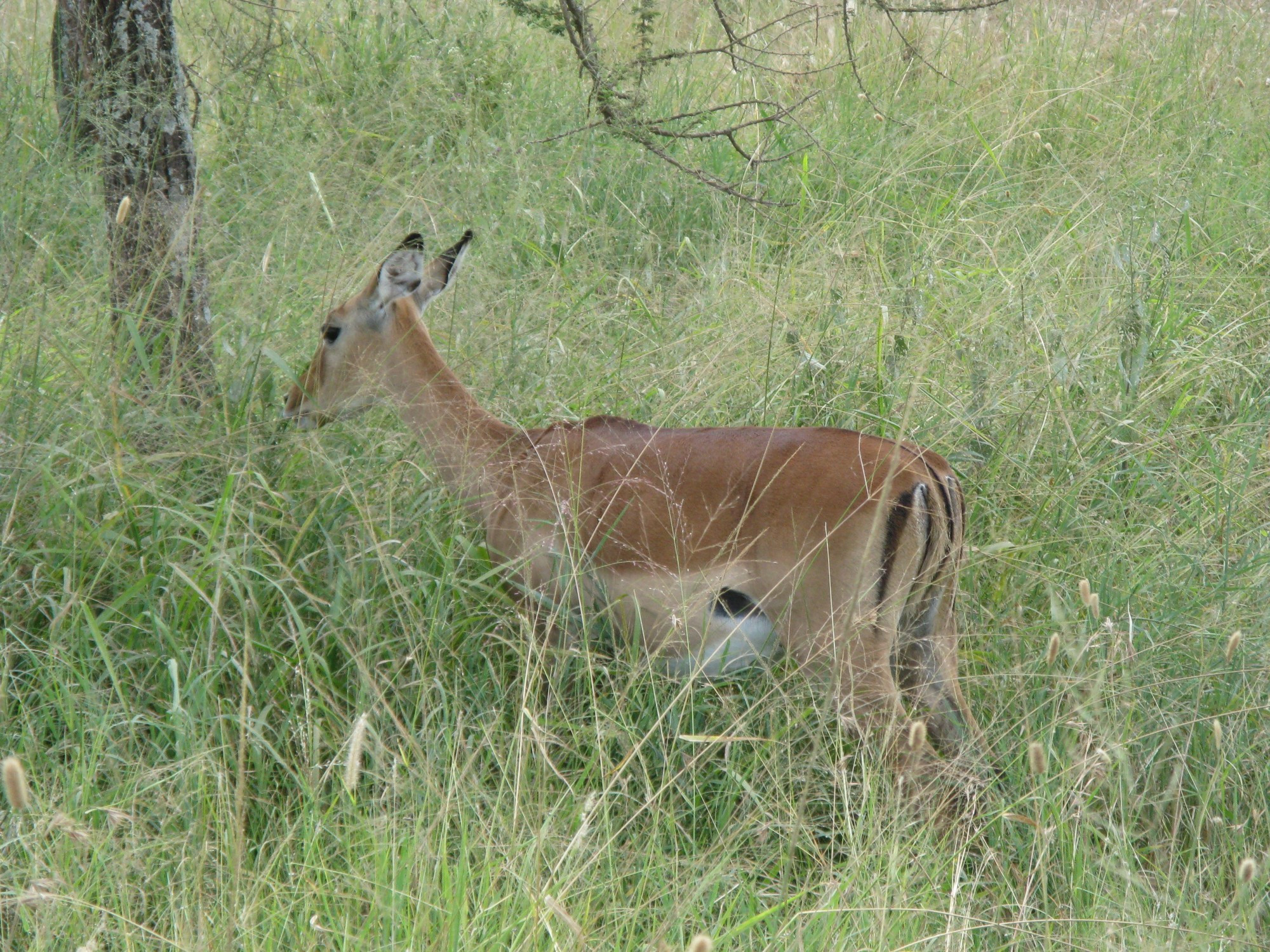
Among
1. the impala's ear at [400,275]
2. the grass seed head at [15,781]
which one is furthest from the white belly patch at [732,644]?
the grass seed head at [15,781]

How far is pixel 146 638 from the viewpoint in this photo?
268cm

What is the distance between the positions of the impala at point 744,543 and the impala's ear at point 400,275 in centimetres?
45

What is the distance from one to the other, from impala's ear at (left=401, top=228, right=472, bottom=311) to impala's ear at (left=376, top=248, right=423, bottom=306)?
0.03 m

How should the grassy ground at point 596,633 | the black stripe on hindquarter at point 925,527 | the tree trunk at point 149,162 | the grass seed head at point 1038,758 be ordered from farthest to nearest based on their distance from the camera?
the tree trunk at point 149,162
the black stripe on hindquarter at point 925,527
the grassy ground at point 596,633
the grass seed head at point 1038,758

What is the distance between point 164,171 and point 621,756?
85.4 inches

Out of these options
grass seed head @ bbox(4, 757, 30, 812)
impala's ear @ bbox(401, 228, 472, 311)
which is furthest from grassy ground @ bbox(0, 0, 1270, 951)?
grass seed head @ bbox(4, 757, 30, 812)

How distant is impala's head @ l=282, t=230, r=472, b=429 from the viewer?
3469 millimetres

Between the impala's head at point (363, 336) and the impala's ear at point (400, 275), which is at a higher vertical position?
the impala's ear at point (400, 275)

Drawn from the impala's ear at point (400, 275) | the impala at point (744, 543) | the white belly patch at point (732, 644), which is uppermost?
the impala's ear at point (400, 275)

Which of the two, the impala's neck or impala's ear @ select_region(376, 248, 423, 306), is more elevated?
impala's ear @ select_region(376, 248, 423, 306)

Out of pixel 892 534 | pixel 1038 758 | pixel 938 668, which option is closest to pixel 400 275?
pixel 892 534

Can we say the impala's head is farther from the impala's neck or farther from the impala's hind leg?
the impala's hind leg

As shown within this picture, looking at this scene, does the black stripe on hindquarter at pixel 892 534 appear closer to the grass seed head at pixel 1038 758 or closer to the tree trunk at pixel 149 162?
the grass seed head at pixel 1038 758

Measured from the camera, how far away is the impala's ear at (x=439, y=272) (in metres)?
3.59
